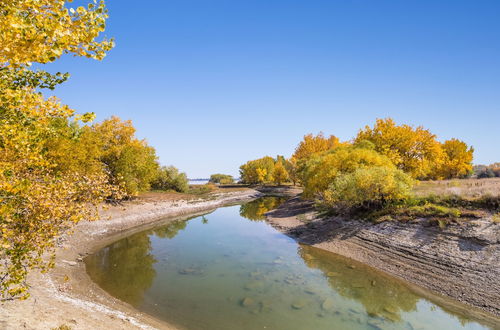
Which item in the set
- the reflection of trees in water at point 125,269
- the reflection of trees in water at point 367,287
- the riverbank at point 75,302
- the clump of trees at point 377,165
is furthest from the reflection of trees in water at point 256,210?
the reflection of trees in water at point 367,287

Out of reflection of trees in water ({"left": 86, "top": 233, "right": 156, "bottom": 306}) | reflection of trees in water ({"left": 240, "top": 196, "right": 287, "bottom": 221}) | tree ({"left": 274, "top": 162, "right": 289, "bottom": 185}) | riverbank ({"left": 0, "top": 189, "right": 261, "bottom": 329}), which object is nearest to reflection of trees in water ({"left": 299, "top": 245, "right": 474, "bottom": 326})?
riverbank ({"left": 0, "top": 189, "right": 261, "bottom": 329})

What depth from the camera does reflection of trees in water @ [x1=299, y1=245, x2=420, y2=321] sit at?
15.4 metres

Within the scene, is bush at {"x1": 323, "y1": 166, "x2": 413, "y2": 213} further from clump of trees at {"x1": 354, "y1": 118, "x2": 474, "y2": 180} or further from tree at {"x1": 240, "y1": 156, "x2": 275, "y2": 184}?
tree at {"x1": 240, "y1": 156, "x2": 275, "y2": 184}

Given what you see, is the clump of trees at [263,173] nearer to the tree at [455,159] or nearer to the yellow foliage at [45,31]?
the tree at [455,159]

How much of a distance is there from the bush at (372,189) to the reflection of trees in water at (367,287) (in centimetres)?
668

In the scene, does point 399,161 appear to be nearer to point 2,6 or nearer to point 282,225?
point 282,225

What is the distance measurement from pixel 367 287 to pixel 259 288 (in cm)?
718

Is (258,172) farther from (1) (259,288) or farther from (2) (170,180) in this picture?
(1) (259,288)

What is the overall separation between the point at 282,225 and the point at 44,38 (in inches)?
1352

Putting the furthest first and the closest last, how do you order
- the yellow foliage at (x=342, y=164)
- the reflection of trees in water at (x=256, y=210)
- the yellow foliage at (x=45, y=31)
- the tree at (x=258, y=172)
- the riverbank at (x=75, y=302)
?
the tree at (x=258, y=172)
the reflection of trees in water at (x=256, y=210)
the yellow foliage at (x=342, y=164)
the riverbank at (x=75, y=302)
the yellow foliage at (x=45, y=31)

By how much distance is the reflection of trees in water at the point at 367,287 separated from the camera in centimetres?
1538

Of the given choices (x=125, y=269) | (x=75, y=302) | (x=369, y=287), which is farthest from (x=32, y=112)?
(x=369, y=287)

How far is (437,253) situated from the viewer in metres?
19.1

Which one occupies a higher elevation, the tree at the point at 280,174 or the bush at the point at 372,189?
the tree at the point at 280,174
